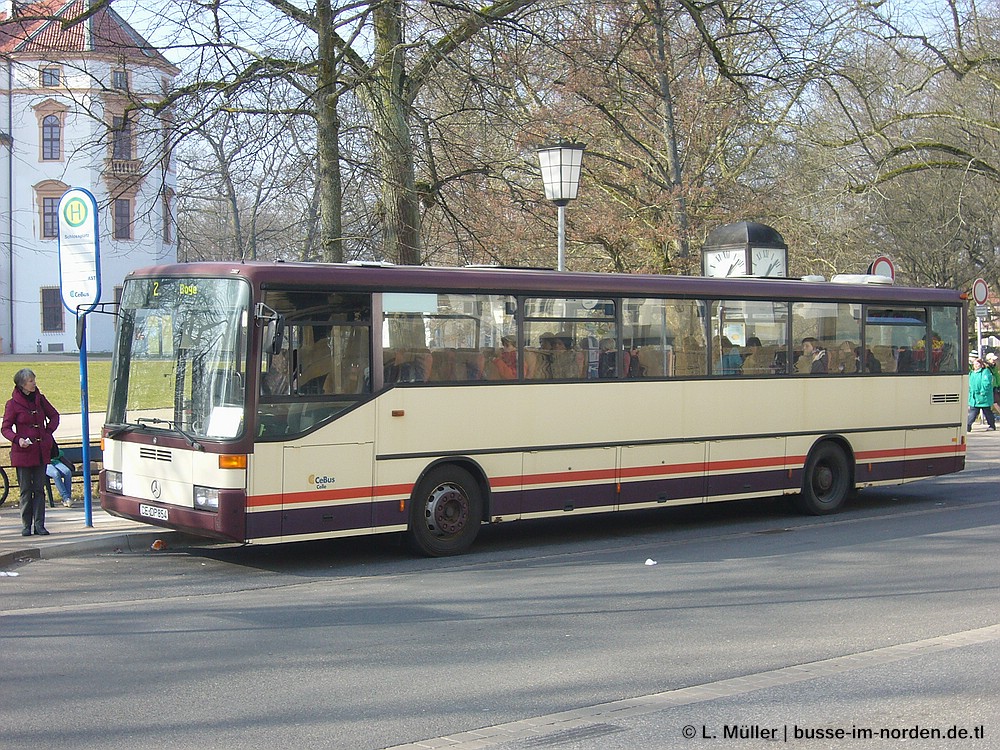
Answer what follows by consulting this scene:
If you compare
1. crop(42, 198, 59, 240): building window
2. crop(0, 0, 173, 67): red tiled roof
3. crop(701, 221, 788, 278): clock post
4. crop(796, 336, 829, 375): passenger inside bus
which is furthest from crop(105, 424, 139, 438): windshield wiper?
crop(42, 198, 59, 240): building window

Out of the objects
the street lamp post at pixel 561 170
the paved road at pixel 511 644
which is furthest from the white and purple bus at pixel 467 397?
the street lamp post at pixel 561 170

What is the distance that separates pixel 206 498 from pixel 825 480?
27.3 feet

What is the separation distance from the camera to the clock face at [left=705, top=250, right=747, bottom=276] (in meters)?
21.8

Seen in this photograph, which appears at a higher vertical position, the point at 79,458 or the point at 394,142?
the point at 394,142

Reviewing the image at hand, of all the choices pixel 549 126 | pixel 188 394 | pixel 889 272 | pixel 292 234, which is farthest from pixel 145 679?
pixel 292 234

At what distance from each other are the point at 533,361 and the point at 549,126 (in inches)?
525

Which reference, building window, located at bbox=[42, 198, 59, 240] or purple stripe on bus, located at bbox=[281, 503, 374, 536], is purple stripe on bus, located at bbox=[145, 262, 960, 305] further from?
building window, located at bbox=[42, 198, 59, 240]

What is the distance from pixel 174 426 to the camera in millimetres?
11289

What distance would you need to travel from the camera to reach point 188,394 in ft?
36.8

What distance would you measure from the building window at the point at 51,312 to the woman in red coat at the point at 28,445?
57210 millimetres

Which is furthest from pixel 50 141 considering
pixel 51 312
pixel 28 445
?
pixel 28 445

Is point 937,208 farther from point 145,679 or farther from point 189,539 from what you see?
point 145,679

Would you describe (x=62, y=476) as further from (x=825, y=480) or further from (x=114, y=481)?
(x=825, y=480)

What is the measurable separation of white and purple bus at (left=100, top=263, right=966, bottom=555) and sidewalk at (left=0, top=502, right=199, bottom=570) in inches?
21.6
